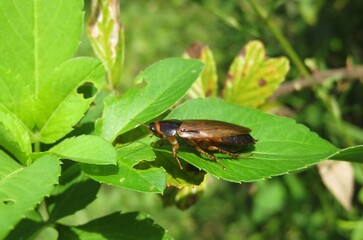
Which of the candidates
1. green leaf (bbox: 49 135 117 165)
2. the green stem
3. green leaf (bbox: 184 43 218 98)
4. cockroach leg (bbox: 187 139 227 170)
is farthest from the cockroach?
the green stem

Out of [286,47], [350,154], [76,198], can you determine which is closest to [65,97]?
[76,198]

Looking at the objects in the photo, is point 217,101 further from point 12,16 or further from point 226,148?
point 12,16

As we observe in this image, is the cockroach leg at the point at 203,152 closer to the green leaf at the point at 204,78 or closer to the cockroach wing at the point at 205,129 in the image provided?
the cockroach wing at the point at 205,129

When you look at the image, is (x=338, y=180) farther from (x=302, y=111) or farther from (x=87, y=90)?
(x=87, y=90)

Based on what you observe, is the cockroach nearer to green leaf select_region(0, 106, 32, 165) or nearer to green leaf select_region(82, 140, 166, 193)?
green leaf select_region(82, 140, 166, 193)

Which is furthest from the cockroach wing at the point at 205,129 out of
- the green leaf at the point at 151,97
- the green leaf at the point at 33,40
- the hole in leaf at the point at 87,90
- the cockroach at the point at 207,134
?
the green leaf at the point at 33,40

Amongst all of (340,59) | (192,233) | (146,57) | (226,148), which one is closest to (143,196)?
(192,233)
